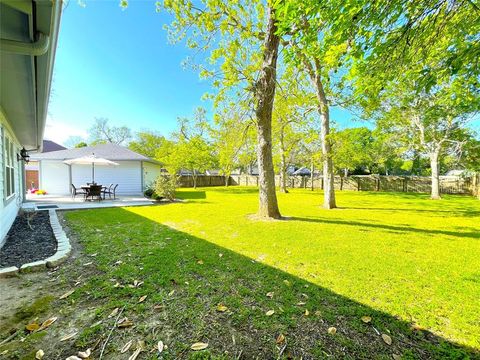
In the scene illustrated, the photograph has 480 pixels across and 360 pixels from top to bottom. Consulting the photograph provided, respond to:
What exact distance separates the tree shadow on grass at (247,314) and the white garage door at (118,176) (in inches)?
547

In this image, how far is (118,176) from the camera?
16.4 metres

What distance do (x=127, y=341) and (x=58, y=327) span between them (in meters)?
0.76

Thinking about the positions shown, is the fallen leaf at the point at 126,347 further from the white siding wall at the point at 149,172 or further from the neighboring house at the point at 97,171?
the white siding wall at the point at 149,172

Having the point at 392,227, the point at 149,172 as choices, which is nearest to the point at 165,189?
the point at 149,172

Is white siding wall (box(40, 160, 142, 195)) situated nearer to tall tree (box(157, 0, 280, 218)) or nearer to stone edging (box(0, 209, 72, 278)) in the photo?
tall tree (box(157, 0, 280, 218))

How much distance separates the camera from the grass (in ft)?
6.52

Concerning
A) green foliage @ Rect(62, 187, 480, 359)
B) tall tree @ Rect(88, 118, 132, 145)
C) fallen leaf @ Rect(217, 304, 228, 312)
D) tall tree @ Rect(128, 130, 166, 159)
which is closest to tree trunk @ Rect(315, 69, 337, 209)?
green foliage @ Rect(62, 187, 480, 359)

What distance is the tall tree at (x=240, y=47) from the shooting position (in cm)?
681

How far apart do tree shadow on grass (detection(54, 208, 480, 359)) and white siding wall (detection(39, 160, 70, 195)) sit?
14866 millimetres

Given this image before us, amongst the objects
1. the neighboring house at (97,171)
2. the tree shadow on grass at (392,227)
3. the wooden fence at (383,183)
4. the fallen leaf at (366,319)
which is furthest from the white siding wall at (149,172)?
the fallen leaf at (366,319)

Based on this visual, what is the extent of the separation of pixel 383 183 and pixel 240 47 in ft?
72.6

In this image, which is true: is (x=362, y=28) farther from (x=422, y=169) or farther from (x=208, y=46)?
(x=422, y=169)

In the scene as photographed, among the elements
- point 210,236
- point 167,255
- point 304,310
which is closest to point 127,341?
point 304,310

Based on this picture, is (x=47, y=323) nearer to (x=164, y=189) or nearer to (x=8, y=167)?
(x=8, y=167)
